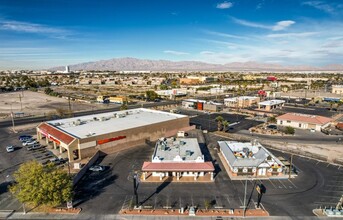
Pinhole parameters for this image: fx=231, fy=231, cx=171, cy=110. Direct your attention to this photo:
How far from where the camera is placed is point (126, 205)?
34031mm

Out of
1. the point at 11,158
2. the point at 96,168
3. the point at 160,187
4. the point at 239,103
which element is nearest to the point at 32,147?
the point at 11,158

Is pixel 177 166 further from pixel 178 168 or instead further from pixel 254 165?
pixel 254 165

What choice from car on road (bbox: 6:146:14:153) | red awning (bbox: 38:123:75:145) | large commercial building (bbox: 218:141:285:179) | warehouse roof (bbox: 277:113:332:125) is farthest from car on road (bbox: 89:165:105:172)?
warehouse roof (bbox: 277:113:332:125)

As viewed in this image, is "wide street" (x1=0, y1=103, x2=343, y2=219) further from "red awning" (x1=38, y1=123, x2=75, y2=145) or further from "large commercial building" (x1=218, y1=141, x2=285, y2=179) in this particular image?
"red awning" (x1=38, y1=123, x2=75, y2=145)

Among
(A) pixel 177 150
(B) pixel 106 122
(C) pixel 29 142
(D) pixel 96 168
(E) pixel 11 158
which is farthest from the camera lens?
(B) pixel 106 122

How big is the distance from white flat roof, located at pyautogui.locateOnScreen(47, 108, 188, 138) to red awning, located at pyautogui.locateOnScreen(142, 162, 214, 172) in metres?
18.0

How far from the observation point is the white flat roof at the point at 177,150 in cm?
4522

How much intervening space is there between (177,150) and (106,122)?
1012 inches

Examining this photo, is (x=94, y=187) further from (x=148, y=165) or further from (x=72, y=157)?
(x=72, y=157)

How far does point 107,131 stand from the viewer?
55.9 meters

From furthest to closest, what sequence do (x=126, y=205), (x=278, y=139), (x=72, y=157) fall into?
(x=278, y=139)
(x=72, y=157)
(x=126, y=205)

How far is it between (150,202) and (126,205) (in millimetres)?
3572

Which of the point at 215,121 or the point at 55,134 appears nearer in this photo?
the point at 55,134

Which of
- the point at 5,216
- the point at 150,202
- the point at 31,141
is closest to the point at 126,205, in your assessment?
the point at 150,202
